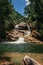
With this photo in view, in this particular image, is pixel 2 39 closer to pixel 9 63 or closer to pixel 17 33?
pixel 17 33

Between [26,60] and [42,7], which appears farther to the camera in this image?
[42,7]

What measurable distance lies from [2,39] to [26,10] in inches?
1714

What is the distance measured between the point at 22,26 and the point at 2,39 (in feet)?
58.8

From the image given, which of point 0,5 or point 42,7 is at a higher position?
point 42,7

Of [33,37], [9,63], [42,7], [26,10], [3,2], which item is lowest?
[9,63]

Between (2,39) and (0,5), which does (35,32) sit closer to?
(2,39)

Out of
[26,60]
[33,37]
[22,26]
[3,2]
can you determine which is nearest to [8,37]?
[33,37]

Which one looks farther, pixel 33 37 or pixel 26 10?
pixel 26 10

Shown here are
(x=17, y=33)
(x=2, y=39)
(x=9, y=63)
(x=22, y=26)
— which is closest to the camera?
(x=9, y=63)

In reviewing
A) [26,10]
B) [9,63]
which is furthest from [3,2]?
[26,10]

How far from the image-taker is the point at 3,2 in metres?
26.0

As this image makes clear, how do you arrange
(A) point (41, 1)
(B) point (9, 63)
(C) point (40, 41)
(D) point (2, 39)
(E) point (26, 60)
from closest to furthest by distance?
(E) point (26, 60) → (B) point (9, 63) → (A) point (41, 1) → (C) point (40, 41) → (D) point (2, 39)

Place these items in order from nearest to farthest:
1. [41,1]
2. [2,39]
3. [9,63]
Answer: [9,63] → [41,1] → [2,39]

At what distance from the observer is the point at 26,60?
1484 cm
